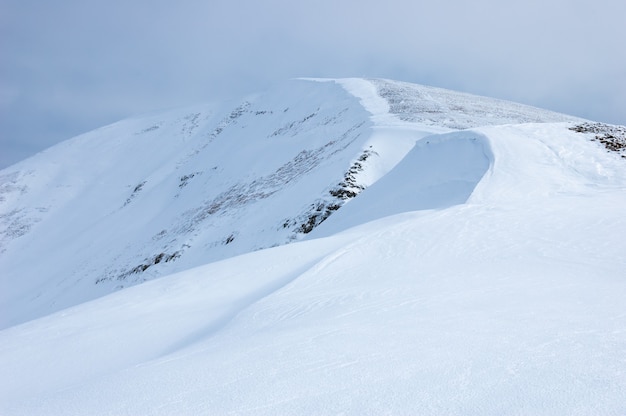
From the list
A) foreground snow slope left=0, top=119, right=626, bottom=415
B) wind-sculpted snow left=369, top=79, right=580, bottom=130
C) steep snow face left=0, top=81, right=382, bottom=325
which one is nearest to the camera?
foreground snow slope left=0, top=119, right=626, bottom=415

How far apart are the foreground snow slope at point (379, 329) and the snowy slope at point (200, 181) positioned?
5.25m

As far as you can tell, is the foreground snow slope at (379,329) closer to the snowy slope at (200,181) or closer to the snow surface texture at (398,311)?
the snow surface texture at (398,311)

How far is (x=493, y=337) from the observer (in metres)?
4.07

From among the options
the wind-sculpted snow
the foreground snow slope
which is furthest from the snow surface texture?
the wind-sculpted snow

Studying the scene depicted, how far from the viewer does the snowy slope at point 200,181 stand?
76.7ft

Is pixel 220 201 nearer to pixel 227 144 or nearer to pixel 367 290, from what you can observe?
pixel 227 144

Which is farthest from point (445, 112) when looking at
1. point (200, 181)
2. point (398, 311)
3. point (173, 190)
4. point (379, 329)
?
point (379, 329)

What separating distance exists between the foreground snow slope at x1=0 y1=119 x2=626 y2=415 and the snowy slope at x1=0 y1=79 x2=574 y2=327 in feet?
17.2

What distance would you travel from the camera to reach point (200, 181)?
44.3m

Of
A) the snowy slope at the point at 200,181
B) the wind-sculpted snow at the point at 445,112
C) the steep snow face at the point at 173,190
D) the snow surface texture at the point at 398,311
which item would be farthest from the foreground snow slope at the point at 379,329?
the wind-sculpted snow at the point at 445,112

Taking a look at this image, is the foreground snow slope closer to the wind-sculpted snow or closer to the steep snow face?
the steep snow face

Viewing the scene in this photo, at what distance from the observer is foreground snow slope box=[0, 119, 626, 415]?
3176mm

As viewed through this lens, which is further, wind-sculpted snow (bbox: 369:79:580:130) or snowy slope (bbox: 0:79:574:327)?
wind-sculpted snow (bbox: 369:79:580:130)

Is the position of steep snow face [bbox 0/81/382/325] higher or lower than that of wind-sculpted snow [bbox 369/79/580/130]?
lower
